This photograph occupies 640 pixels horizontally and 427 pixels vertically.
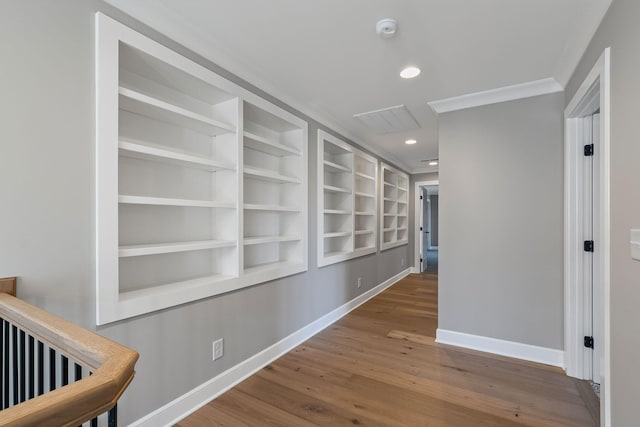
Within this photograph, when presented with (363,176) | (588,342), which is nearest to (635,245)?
(588,342)

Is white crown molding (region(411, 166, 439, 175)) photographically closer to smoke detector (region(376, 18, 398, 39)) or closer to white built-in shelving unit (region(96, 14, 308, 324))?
white built-in shelving unit (region(96, 14, 308, 324))

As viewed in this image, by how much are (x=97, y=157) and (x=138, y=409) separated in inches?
54.6

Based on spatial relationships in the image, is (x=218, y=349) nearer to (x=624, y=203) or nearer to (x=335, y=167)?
(x=335, y=167)

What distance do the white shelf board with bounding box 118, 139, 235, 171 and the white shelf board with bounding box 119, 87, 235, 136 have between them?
0.20 metres

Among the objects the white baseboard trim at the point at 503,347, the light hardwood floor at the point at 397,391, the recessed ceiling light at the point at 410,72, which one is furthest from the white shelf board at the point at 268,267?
the recessed ceiling light at the point at 410,72

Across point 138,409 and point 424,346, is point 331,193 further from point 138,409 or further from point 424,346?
point 138,409

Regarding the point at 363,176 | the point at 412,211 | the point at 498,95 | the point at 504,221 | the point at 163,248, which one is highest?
the point at 498,95

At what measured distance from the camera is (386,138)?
4.25 meters

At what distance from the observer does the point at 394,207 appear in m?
5.85

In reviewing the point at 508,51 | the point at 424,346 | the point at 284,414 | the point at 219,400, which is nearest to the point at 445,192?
the point at 508,51

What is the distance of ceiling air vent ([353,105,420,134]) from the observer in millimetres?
3168

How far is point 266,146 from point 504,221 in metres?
2.28

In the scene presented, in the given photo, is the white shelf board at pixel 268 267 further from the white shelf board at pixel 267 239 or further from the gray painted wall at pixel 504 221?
the gray painted wall at pixel 504 221

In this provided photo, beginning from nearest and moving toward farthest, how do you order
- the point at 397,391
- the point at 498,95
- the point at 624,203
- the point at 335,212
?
the point at 624,203 < the point at 397,391 < the point at 498,95 < the point at 335,212
